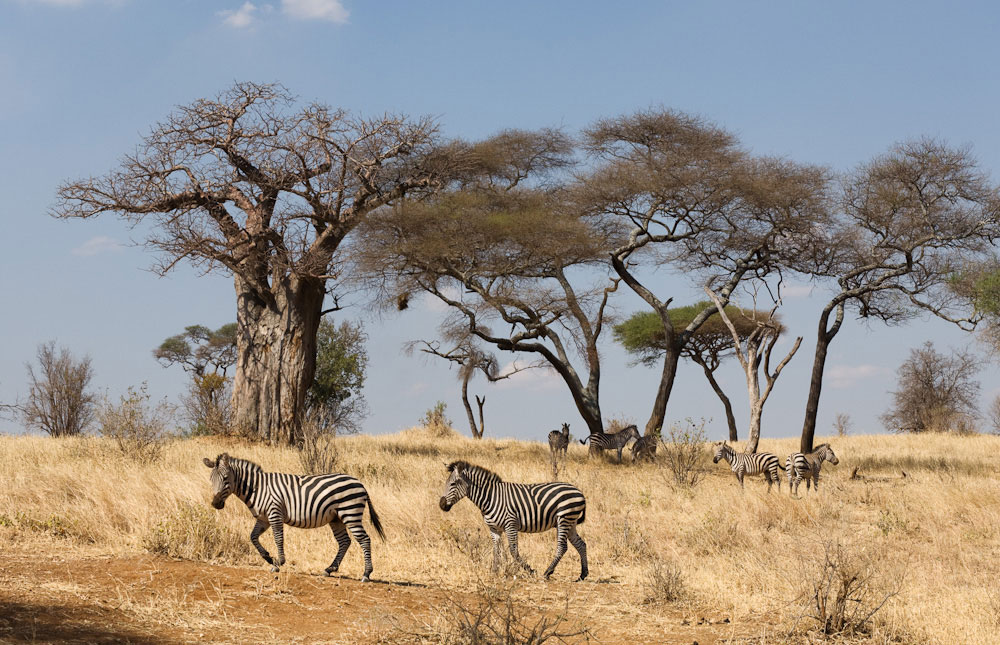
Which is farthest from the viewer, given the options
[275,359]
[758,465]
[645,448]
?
[645,448]

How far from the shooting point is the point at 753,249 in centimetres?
2320

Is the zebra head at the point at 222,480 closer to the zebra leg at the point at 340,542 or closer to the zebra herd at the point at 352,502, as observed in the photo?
the zebra herd at the point at 352,502

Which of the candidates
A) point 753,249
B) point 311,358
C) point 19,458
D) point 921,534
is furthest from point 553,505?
point 753,249

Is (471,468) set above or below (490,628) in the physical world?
above

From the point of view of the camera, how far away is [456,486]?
316 inches

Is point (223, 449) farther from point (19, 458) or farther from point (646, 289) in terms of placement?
point (646, 289)

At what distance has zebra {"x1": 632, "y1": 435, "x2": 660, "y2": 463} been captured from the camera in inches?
814

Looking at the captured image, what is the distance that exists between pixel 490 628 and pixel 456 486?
8.48 ft

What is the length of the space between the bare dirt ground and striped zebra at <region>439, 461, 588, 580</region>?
1.56 ft

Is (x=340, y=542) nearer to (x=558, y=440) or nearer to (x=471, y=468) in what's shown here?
(x=471, y=468)

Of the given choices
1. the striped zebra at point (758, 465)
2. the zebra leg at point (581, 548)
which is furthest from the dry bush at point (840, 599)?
the striped zebra at point (758, 465)

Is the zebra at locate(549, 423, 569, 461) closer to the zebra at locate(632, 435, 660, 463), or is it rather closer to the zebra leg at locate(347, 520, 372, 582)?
the zebra at locate(632, 435, 660, 463)

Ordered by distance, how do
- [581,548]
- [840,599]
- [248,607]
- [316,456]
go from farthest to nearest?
1. [316,456]
2. [581,548]
3. [248,607]
4. [840,599]

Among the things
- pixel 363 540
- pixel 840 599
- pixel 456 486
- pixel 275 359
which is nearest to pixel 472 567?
pixel 456 486
